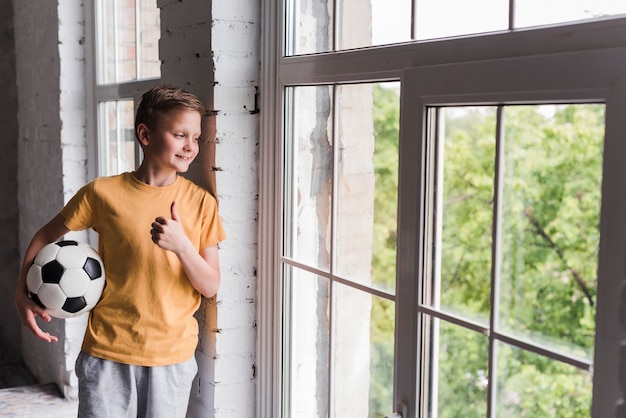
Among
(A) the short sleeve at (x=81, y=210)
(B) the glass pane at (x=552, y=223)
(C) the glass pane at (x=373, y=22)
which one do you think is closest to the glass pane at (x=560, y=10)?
(B) the glass pane at (x=552, y=223)

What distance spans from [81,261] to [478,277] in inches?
45.3

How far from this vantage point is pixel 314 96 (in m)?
2.13

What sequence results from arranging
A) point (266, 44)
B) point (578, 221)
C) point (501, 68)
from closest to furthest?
point (578, 221), point (501, 68), point (266, 44)

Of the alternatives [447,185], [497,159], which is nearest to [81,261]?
[447,185]

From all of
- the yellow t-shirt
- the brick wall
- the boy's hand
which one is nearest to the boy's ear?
the yellow t-shirt

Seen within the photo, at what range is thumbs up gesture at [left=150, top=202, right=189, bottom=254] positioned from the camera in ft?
6.74

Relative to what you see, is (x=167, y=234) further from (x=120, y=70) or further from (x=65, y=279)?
(x=120, y=70)

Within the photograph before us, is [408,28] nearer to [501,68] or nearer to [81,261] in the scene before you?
[501,68]

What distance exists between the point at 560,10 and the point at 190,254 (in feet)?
3.86

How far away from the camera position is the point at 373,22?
6.18 feet

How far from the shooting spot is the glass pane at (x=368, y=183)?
184 cm

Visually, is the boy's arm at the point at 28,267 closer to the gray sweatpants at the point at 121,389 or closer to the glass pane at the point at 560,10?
the gray sweatpants at the point at 121,389

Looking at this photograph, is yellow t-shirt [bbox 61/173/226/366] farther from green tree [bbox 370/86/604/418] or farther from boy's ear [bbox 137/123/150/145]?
green tree [bbox 370/86/604/418]

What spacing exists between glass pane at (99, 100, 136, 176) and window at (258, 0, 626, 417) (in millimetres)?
1215
